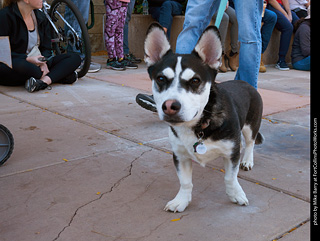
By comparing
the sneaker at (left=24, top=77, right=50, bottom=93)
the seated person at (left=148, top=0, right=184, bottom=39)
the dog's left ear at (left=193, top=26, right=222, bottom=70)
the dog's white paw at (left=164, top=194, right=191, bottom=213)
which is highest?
the dog's left ear at (left=193, top=26, right=222, bottom=70)

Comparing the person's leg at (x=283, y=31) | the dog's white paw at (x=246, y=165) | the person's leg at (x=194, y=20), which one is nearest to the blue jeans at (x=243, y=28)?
the person's leg at (x=194, y=20)

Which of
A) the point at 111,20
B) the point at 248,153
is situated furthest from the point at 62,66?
the point at 248,153

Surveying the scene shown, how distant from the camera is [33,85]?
5738 millimetres

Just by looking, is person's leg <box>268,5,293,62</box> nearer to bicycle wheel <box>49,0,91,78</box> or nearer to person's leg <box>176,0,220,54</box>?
bicycle wheel <box>49,0,91,78</box>

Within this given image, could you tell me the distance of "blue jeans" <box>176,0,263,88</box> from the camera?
13.7ft

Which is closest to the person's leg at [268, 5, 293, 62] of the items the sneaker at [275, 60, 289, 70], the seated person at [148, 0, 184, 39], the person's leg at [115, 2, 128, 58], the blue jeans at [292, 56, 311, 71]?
the sneaker at [275, 60, 289, 70]

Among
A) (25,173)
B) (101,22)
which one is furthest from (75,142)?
(101,22)

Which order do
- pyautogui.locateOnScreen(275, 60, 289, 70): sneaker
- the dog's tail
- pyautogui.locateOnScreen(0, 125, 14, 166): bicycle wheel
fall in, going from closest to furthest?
1. pyautogui.locateOnScreen(0, 125, 14, 166): bicycle wheel
2. the dog's tail
3. pyautogui.locateOnScreen(275, 60, 289, 70): sneaker

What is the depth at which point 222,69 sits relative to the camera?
8414 millimetres

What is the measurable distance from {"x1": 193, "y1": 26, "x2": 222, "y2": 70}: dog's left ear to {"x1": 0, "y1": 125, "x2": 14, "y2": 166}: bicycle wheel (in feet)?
5.28

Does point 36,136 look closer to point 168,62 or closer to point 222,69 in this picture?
point 168,62

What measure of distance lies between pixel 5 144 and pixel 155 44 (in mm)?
1451

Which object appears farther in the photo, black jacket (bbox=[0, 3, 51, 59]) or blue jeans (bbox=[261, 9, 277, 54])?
blue jeans (bbox=[261, 9, 277, 54])

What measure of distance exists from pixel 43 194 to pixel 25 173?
1.36 ft
